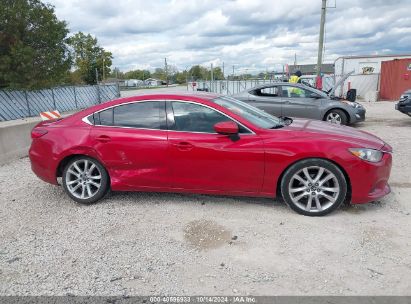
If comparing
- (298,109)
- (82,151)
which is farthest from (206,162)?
(298,109)

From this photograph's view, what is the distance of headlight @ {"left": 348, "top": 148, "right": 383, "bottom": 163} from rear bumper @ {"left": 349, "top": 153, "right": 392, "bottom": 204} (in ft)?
0.16

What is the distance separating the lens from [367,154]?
3822 mm

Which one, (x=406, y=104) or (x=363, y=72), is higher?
(x=363, y=72)

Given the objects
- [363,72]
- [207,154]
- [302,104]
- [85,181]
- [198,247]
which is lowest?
[198,247]

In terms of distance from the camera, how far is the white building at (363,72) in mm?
23470

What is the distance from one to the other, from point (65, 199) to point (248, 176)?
2.54 metres

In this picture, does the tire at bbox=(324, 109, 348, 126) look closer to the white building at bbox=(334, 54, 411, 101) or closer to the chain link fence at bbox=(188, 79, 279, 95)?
the white building at bbox=(334, 54, 411, 101)

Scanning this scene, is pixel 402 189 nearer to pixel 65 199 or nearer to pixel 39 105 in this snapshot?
pixel 65 199

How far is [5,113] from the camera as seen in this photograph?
18.1m

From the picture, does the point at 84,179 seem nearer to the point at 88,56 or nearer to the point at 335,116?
the point at 335,116

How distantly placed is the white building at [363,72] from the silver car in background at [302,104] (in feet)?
42.6

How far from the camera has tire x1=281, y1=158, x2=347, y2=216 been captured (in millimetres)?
3838

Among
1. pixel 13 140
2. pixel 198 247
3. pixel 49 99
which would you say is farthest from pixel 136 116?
pixel 49 99

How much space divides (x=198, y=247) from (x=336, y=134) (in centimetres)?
Answer: 207
